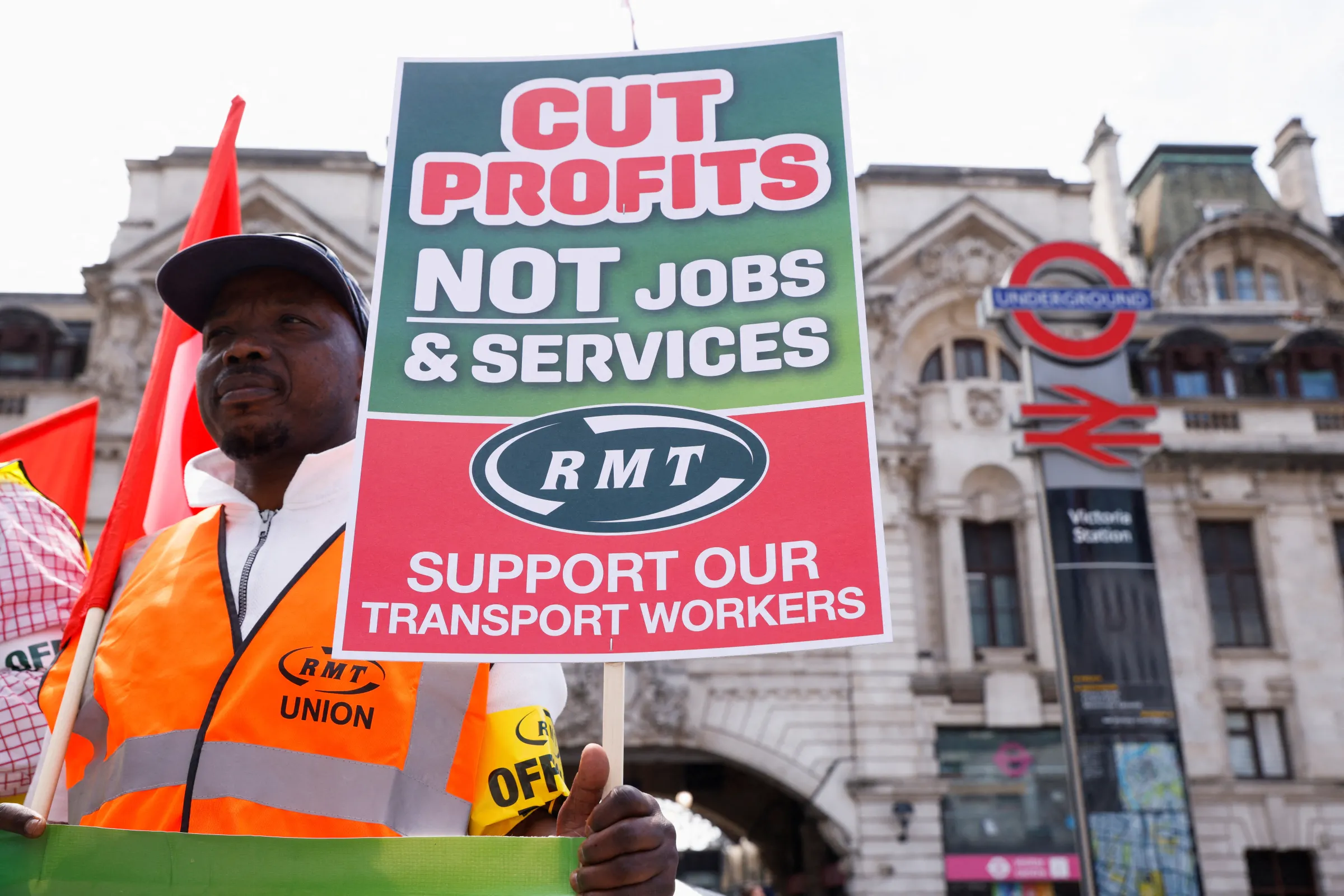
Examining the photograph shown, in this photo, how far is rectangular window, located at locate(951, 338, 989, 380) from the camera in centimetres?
2112

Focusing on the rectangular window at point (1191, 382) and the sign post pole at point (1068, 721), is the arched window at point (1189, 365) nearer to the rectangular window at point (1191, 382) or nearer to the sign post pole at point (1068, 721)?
the rectangular window at point (1191, 382)

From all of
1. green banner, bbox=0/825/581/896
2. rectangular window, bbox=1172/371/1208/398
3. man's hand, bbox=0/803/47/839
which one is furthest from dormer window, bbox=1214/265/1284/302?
man's hand, bbox=0/803/47/839

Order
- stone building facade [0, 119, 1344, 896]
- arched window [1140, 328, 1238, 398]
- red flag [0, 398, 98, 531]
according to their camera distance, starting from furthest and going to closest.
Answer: arched window [1140, 328, 1238, 398] < stone building facade [0, 119, 1344, 896] < red flag [0, 398, 98, 531]

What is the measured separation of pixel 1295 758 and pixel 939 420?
325 inches

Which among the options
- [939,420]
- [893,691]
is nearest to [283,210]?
[939,420]

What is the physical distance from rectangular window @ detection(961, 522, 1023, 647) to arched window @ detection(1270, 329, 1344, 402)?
6.76 meters

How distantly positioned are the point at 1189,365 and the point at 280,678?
2278 cm

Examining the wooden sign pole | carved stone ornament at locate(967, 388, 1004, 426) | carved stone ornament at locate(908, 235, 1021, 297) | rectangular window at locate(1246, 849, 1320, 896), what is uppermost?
carved stone ornament at locate(908, 235, 1021, 297)

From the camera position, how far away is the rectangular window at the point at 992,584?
19562 millimetres

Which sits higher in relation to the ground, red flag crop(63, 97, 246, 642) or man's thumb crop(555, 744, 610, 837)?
red flag crop(63, 97, 246, 642)

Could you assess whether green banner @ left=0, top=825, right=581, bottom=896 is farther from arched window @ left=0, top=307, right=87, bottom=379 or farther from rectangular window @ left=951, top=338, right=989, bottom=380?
arched window @ left=0, top=307, right=87, bottom=379

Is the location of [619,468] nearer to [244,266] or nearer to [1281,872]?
[244,266]

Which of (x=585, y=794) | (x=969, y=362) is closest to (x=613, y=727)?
(x=585, y=794)

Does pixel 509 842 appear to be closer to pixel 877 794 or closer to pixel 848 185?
pixel 848 185
